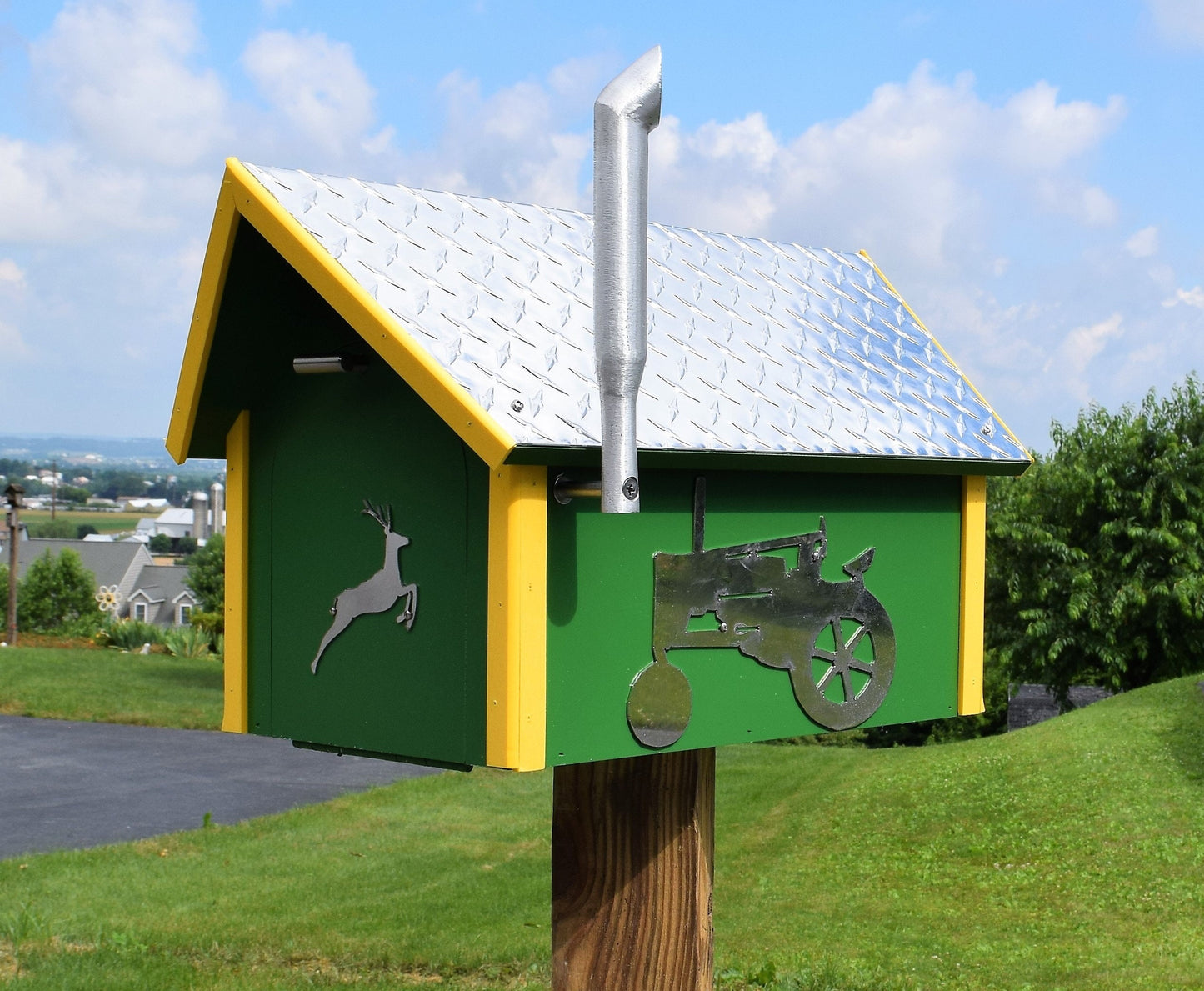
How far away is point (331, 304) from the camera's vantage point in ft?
10.8

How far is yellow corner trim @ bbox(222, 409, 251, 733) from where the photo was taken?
13.1ft

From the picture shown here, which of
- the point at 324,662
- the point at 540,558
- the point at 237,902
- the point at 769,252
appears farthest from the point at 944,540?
the point at 237,902

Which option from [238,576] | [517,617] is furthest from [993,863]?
[517,617]

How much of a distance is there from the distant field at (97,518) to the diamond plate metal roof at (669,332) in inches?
5566

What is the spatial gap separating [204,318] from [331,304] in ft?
1.89

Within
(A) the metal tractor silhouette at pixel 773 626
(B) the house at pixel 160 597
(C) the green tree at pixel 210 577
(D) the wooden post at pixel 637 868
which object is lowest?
(B) the house at pixel 160 597

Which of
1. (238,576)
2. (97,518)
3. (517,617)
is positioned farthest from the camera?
(97,518)

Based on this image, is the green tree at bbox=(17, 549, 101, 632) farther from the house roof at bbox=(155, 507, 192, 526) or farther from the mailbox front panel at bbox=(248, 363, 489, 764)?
the house roof at bbox=(155, 507, 192, 526)

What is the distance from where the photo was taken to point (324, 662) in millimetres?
3736

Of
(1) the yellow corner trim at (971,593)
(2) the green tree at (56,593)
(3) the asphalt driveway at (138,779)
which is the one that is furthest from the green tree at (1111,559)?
(2) the green tree at (56,593)

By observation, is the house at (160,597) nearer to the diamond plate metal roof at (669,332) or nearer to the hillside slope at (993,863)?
the hillside slope at (993,863)

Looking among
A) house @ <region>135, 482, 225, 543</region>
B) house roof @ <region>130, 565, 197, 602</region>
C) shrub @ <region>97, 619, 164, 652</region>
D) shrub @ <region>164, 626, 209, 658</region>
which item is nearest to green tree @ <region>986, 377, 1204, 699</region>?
shrub @ <region>164, 626, 209, 658</region>

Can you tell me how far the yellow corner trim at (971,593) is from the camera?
4.33 metres

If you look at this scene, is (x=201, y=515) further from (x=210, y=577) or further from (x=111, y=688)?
(x=111, y=688)
